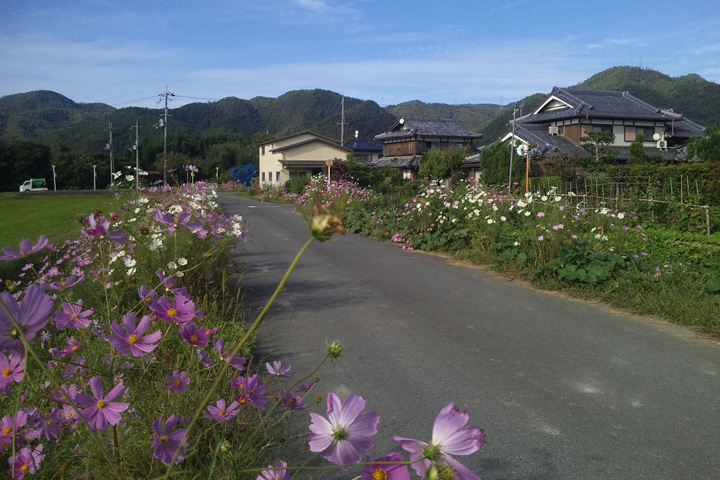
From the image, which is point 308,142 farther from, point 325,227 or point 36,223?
point 325,227

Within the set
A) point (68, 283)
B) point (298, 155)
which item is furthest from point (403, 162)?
point (68, 283)

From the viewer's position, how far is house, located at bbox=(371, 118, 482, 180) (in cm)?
4198

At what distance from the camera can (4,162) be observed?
146ft

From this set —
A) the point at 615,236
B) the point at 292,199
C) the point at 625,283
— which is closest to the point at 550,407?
the point at 625,283

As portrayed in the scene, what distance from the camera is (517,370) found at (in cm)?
399

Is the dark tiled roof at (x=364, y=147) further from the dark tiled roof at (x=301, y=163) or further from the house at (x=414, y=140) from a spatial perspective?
the dark tiled roof at (x=301, y=163)

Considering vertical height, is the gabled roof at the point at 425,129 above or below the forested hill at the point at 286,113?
below

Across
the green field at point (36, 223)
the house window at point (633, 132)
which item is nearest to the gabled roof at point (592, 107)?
the house window at point (633, 132)

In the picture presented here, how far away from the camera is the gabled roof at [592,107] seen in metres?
34.0

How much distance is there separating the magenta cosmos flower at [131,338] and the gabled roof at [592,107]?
35.4 m

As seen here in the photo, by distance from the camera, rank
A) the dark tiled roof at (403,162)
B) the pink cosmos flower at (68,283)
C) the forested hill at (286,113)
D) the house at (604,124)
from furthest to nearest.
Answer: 1. the forested hill at (286,113)
2. the dark tiled roof at (403,162)
3. the house at (604,124)
4. the pink cosmos flower at (68,283)

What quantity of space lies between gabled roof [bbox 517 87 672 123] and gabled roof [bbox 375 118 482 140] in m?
6.92

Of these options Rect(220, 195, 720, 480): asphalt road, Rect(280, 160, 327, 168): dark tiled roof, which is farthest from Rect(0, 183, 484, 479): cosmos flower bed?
Rect(280, 160, 327, 168): dark tiled roof

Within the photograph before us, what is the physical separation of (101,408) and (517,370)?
10.8 feet
